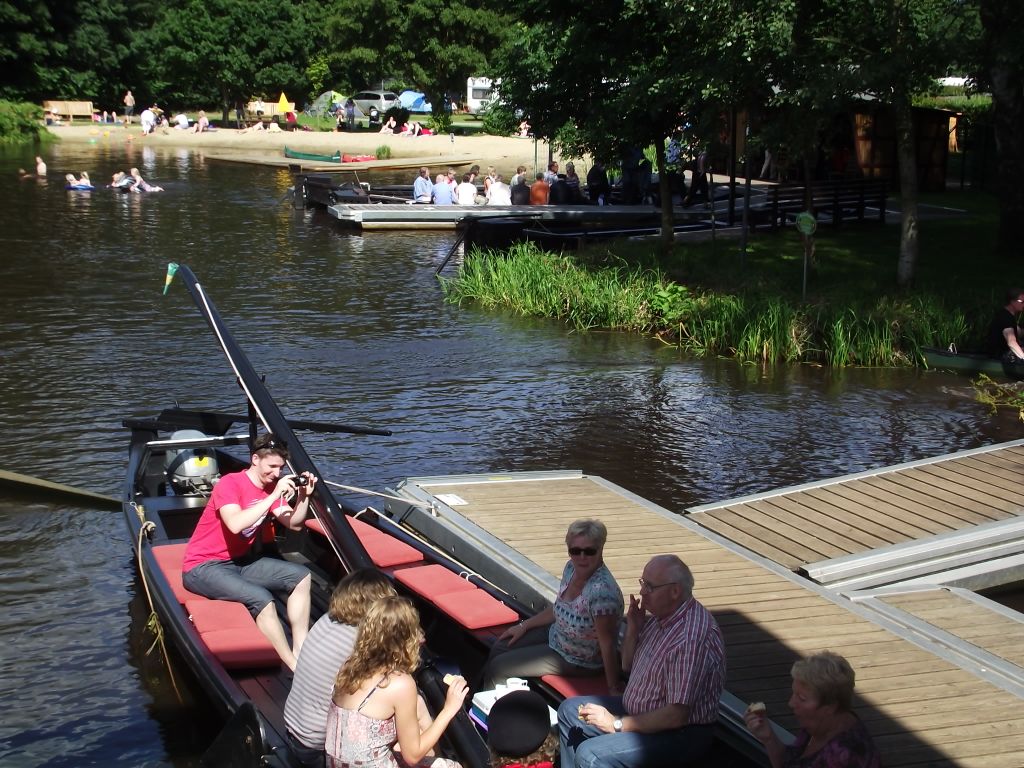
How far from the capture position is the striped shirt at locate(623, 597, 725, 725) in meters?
5.40

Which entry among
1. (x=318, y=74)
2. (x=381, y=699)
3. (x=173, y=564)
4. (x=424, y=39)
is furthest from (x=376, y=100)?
(x=381, y=699)

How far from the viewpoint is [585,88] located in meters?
21.2

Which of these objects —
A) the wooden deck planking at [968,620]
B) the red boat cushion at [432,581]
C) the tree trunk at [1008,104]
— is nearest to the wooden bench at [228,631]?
the red boat cushion at [432,581]

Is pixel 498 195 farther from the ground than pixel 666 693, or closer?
farther from the ground

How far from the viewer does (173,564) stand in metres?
8.25

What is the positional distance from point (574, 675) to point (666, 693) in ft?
3.18

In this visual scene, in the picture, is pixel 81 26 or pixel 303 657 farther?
pixel 81 26

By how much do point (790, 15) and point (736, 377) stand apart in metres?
5.03

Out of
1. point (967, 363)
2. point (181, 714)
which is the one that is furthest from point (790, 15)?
point (181, 714)

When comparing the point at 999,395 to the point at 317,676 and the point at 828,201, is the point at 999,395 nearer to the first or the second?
the point at 828,201

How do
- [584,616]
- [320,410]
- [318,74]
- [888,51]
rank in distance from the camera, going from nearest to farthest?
[584,616], [320,410], [888,51], [318,74]

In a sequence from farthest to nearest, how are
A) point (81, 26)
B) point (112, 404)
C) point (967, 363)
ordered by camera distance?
point (81, 26) < point (967, 363) < point (112, 404)

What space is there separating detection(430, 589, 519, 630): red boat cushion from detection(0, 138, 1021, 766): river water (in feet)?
6.04

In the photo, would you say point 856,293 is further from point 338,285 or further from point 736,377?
point 338,285
